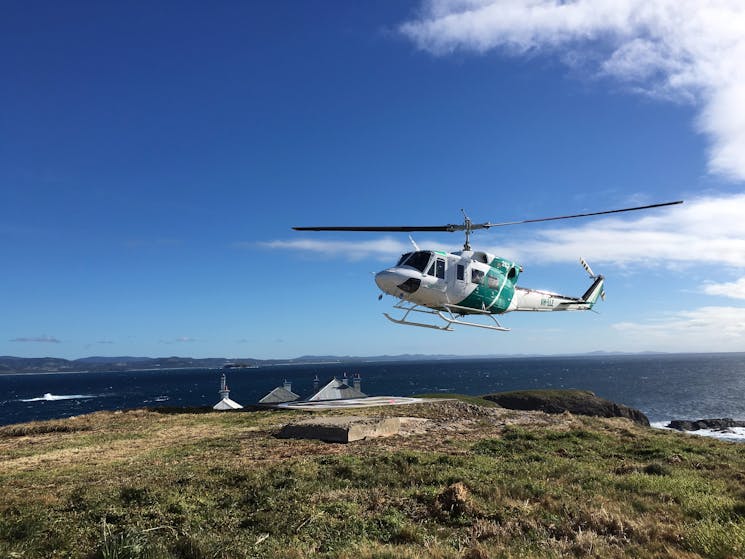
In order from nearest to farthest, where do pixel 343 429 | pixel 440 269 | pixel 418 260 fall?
pixel 343 429, pixel 418 260, pixel 440 269

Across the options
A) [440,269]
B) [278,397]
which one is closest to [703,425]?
[278,397]

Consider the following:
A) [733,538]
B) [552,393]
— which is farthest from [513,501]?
→ [552,393]

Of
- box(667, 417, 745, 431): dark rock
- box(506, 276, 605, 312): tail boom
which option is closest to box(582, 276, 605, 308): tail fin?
box(506, 276, 605, 312): tail boom

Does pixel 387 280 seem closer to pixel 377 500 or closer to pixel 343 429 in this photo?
pixel 343 429

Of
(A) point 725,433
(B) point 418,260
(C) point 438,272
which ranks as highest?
(B) point 418,260

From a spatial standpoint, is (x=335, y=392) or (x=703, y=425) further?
(x=703, y=425)

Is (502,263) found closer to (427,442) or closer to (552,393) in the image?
(427,442)

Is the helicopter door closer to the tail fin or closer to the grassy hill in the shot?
the grassy hill

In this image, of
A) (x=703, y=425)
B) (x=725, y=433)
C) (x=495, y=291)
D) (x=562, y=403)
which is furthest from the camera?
(x=703, y=425)
